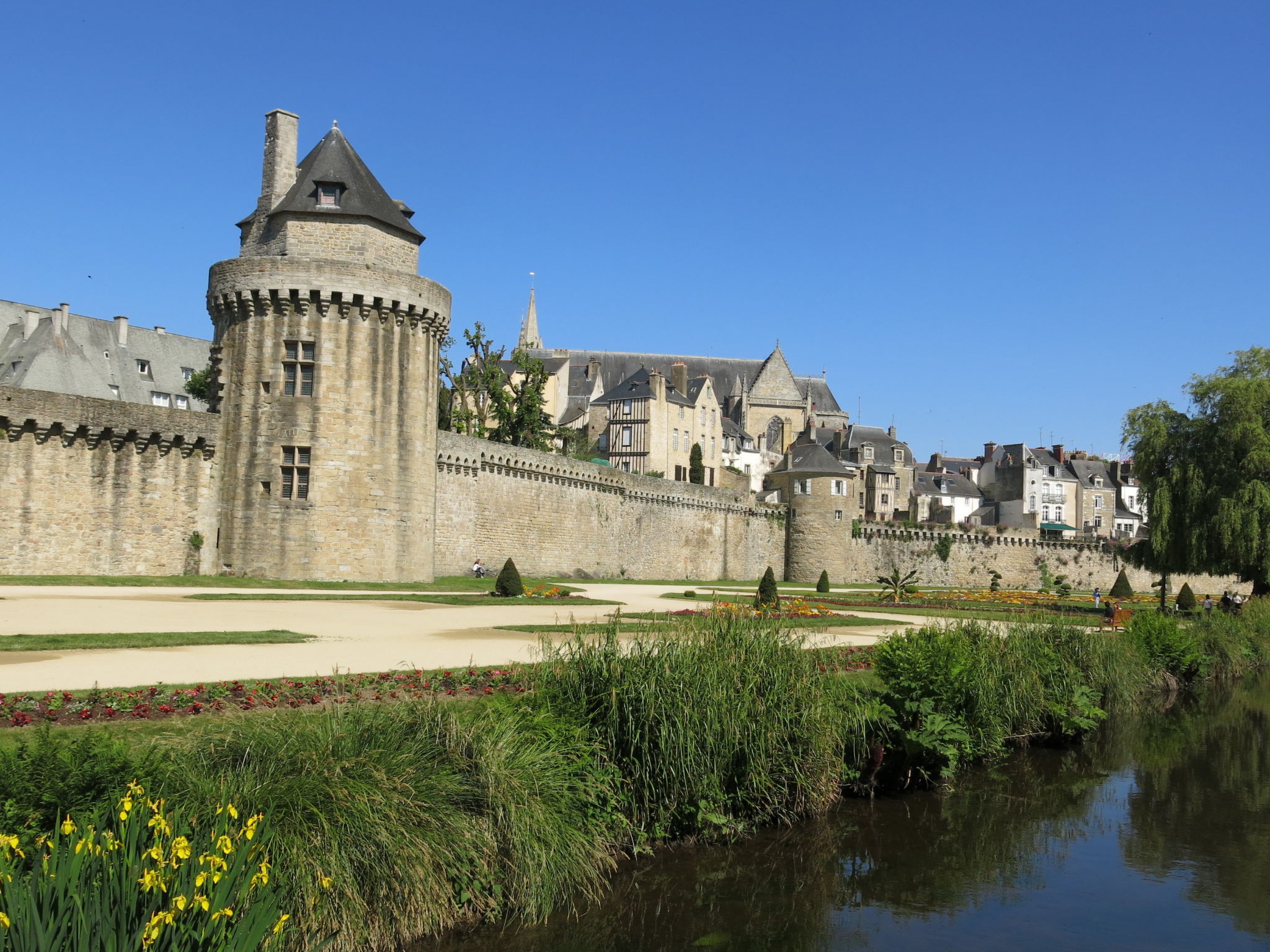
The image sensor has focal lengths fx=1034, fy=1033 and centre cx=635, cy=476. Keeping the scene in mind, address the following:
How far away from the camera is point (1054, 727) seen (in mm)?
13289

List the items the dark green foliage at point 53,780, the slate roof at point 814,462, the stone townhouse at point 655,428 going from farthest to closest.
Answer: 1. the stone townhouse at point 655,428
2. the slate roof at point 814,462
3. the dark green foliage at point 53,780

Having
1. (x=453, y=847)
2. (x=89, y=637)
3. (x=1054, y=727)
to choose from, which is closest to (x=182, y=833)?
(x=453, y=847)

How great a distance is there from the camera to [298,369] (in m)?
28.5

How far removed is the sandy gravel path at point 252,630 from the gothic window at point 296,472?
4.93 metres

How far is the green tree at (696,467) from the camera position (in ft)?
216

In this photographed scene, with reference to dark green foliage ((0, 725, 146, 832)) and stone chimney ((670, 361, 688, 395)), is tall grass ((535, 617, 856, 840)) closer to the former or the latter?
dark green foliage ((0, 725, 146, 832))

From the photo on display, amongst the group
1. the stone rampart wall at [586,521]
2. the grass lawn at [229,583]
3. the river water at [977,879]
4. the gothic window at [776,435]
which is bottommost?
the river water at [977,879]

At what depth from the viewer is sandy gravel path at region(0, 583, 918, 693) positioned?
10461 millimetres

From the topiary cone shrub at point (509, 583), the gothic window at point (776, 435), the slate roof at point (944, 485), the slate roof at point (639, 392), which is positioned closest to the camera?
the topiary cone shrub at point (509, 583)

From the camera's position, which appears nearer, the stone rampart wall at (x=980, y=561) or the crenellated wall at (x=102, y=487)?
the crenellated wall at (x=102, y=487)

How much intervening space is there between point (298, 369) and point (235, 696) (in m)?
21.2

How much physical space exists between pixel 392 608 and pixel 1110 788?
1343 cm

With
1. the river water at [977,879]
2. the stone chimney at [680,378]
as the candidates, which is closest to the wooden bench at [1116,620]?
the river water at [977,879]

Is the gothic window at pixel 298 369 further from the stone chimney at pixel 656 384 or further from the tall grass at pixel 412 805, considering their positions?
the stone chimney at pixel 656 384
